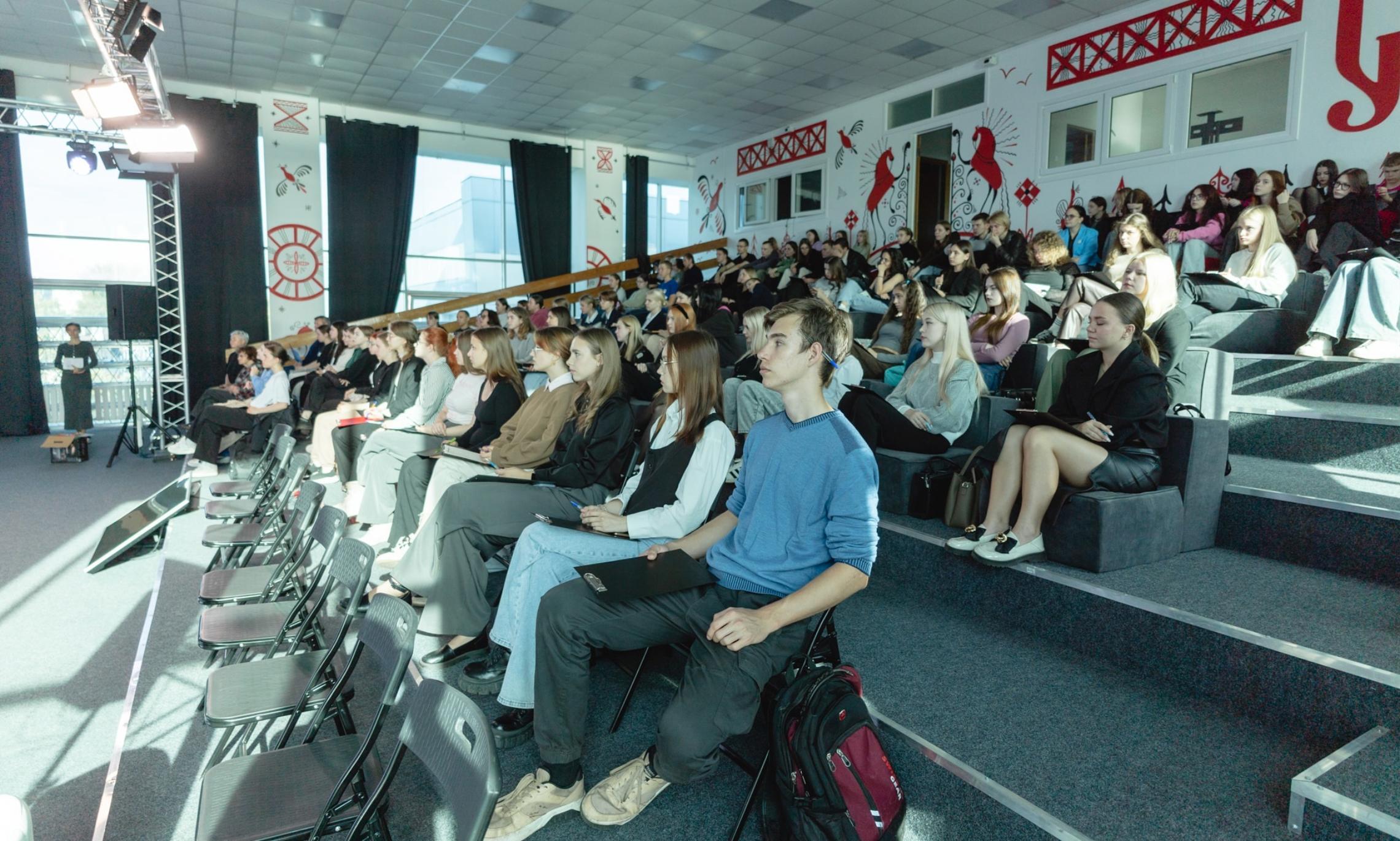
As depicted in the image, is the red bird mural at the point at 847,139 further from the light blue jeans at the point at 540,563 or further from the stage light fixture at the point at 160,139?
the light blue jeans at the point at 540,563

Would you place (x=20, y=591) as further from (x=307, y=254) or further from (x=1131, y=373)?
(x=307, y=254)

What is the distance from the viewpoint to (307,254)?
10.9m

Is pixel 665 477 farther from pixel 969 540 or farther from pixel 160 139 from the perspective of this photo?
pixel 160 139

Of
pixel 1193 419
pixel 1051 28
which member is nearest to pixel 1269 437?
pixel 1193 419

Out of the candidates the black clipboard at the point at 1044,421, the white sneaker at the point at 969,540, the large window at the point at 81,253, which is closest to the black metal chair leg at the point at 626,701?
the white sneaker at the point at 969,540

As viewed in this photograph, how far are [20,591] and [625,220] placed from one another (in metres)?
10.8

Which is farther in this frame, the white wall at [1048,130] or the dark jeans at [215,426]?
the dark jeans at [215,426]

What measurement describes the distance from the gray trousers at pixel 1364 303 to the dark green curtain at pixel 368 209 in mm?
11106

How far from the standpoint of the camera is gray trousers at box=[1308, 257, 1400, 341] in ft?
12.0

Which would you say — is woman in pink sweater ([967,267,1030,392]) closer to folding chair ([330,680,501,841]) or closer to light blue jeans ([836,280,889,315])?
light blue jeans ([836,280,889,315])

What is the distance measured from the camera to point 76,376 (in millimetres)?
9492

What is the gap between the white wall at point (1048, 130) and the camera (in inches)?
234

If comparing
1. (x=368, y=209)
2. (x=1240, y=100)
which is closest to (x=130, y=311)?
(x=368, y=209)

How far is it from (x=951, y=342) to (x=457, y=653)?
2.69 meters
